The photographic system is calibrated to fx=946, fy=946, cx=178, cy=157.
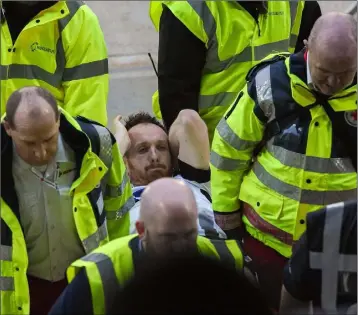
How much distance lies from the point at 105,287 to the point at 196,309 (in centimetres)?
114

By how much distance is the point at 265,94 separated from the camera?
113 inches

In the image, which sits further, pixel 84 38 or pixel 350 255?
pixel 84 38

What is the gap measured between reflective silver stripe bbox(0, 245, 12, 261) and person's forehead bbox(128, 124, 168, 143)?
1.22 m

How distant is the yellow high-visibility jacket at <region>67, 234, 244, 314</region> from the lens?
7.89ft

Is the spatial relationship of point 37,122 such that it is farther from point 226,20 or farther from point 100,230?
point 226,20

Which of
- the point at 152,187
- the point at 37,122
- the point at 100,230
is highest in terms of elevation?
the point at 37,122

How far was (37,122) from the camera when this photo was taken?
2662 mm

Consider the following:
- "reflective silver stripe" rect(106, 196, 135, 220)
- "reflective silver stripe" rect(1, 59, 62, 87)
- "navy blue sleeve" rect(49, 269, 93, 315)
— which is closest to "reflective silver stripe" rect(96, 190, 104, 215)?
"reflective silver stripe" rect(106, 196, 135, 220)

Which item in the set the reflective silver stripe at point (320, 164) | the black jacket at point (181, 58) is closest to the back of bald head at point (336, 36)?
the reflective silver stripe at point (320, 164)

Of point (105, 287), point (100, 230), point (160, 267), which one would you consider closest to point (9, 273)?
point (100, 230)

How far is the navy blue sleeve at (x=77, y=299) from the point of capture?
2396 mm

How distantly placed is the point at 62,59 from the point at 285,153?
3.31 ft

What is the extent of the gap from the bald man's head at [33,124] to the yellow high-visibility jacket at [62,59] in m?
0.66

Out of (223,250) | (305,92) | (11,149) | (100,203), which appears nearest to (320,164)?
(305,92)
